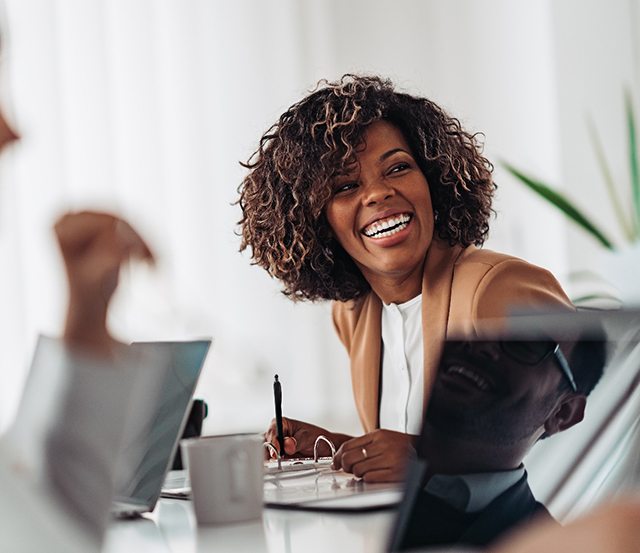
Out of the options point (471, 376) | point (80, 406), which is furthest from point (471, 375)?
point (80, 406)

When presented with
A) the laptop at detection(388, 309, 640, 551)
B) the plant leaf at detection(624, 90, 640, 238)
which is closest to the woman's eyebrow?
the laptop at detection(388, 309, 640, 551)

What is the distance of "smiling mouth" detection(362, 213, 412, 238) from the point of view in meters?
1.82

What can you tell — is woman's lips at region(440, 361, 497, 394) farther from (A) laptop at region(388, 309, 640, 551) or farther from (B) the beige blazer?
(B) the beige blazer

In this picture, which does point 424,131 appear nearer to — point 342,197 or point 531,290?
point 342,197

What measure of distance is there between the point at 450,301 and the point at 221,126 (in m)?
2.19

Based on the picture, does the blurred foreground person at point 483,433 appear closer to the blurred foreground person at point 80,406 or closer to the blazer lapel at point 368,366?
the blurred foreground person at point 80,406

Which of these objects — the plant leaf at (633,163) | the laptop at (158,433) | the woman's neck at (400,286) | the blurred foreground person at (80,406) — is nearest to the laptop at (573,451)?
the blurred foreground person at (80,406)

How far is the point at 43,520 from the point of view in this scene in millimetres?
682

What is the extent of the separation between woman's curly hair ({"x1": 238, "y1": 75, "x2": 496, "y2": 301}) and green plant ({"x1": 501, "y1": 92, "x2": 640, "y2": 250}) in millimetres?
1274

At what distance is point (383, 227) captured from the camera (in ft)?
5.99

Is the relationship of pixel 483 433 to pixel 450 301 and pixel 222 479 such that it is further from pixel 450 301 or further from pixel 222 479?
pixel 450 301

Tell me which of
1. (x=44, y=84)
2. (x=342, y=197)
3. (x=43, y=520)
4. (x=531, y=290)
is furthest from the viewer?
(x=44, y=84)

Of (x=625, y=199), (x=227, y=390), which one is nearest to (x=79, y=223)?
(x=227, y=390)

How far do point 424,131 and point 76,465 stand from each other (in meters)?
1.35
